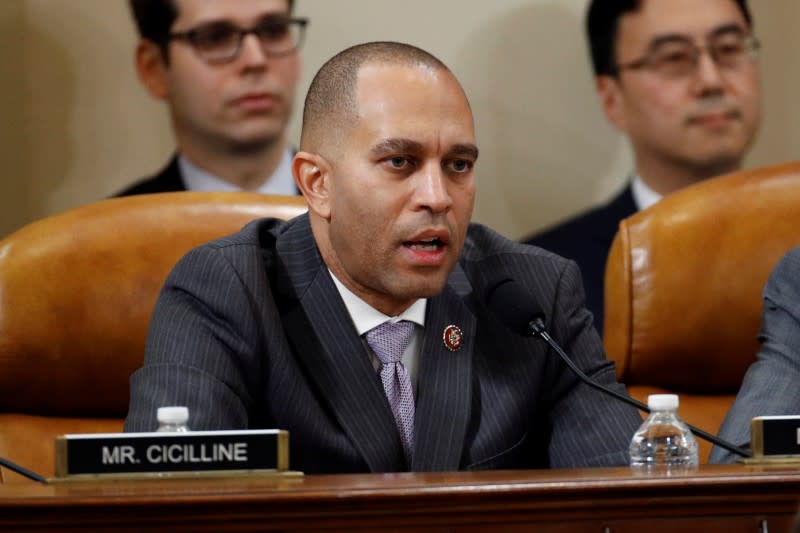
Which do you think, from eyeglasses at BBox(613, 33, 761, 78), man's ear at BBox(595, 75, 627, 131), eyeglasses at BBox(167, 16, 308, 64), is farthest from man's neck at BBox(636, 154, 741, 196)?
eyeglasses at BBox(167, 16, 308, 64)

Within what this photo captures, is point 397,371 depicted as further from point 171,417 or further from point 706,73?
point 706,73

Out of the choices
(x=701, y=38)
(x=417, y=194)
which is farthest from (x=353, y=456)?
(x=701, y=38)

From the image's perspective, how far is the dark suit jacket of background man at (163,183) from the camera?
3.13 metres

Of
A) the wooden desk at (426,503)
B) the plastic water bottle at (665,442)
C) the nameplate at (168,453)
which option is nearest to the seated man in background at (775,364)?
the plastic water bottle at (665,442)

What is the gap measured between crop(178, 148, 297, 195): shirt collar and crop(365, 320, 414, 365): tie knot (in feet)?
3.33

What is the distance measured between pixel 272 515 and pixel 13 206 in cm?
186

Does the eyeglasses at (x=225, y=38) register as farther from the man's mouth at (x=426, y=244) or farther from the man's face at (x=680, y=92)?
the man's mouth at (x=426, y=244)

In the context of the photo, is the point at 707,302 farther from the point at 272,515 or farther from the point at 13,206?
the point at 13,206

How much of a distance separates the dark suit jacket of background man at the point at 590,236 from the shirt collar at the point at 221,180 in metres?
0.66

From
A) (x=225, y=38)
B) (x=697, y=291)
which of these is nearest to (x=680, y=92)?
(x=697, y=291)

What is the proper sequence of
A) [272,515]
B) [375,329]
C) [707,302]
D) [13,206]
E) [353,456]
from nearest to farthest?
[272,515], [353,456], [375,329], [707,302], [13,206]

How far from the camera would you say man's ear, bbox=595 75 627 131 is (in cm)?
345

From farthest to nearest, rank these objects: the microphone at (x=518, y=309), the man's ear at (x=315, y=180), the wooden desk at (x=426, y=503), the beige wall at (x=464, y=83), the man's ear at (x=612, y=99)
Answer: the man's ear at (x=612, y=99) → the beige wall at (x=464, y=83) → the man's ear at (x=315, y=180) → the microphone at (x=518, y=309) → the wooden desk at (x=426, y=503)

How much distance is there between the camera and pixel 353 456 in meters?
2.05
